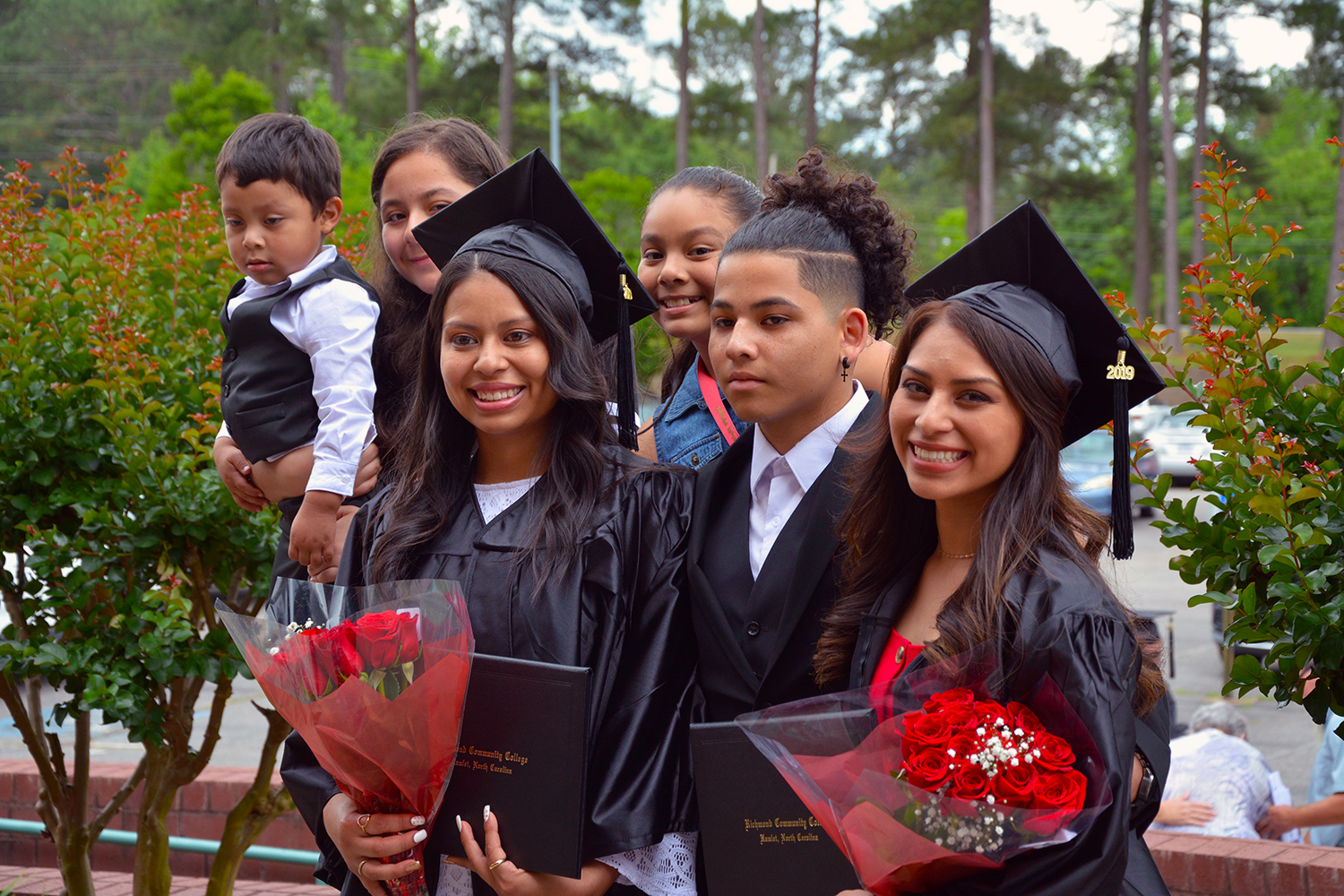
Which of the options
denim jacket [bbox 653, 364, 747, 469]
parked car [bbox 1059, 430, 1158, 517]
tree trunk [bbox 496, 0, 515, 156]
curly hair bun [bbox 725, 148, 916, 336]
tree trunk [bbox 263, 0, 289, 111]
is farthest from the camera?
tree trunk [bbox 263, 0, 289, 111]

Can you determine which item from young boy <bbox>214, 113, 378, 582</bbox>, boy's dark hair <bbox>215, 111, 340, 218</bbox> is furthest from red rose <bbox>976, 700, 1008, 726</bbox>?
boy's dark hair <bbox>215, 111, 340, 218</bbox>

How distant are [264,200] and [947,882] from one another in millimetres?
2412

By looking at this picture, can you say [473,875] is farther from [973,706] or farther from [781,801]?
[973,706]

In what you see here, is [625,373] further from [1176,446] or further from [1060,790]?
[1176,446]

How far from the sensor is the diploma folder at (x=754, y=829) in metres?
2.10

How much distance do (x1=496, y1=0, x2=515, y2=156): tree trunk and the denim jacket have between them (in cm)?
2288

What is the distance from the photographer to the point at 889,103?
33.5 meters

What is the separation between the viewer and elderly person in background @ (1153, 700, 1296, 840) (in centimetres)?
496

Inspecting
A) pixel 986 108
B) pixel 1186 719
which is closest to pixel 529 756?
pixel 1186 719

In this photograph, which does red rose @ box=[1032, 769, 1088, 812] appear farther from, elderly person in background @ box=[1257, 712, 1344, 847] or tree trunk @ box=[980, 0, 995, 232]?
tree trunk @ box=[980, 0, 995, 232]

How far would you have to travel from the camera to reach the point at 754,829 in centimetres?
212

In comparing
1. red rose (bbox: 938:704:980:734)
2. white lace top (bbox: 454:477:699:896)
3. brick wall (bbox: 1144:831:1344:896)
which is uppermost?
red rose (bbox: 938:704:980:734)

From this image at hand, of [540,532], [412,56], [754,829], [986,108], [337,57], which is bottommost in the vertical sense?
[754,829]

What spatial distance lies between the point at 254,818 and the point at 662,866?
2165 mm
